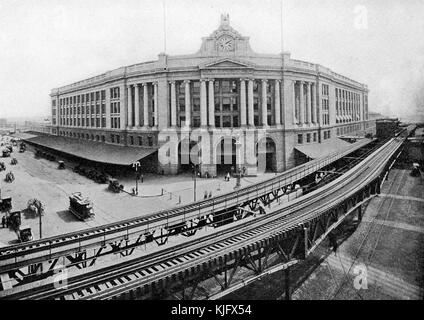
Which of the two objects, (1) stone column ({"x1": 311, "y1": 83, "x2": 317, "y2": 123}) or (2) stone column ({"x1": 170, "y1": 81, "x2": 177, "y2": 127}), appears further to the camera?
(1) stone column ({"x1": 311, "y1": 83, "x2": 317, "y2": 123})

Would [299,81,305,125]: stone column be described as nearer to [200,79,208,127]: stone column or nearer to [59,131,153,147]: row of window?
[200,79,208,127]: stone column

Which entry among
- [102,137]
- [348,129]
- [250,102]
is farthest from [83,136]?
[348,129]

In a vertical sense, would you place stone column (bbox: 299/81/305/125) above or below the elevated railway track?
above

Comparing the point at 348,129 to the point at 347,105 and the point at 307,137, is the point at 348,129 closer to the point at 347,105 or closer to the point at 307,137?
the point at 347,105

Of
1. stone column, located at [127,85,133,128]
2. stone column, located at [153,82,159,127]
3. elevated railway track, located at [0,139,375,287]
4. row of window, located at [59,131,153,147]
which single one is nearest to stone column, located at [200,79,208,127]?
stone column, located at [153,82,159,127]

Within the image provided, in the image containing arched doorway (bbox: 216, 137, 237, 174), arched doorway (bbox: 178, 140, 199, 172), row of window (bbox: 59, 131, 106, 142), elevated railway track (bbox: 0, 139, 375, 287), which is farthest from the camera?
row of window (bbox: 59, 131, 106, 142)

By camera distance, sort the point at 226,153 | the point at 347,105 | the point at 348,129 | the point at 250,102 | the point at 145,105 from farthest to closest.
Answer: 1. the point at 347,105
2. the point at 348,129
3. the point at 145,105
4. the point at 226,153
5. the point at 250,102

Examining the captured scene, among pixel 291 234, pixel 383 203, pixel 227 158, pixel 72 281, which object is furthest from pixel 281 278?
pixel 227 158

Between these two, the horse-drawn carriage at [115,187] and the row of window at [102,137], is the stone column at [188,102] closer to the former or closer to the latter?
the row of window at [102,137]
